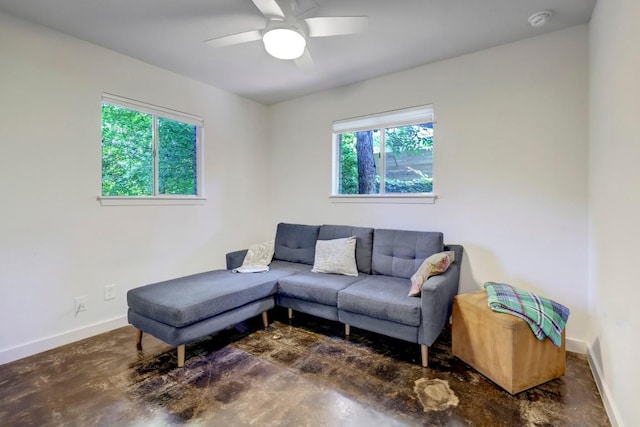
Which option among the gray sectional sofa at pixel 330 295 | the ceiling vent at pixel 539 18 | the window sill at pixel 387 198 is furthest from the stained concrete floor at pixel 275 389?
the ceiling vent at pixel 539 18

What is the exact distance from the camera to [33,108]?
2396 mm

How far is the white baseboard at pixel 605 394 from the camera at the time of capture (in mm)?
1590

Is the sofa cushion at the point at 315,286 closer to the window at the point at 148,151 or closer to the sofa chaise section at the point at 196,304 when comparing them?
the sofa chaise section at the point at 196,304

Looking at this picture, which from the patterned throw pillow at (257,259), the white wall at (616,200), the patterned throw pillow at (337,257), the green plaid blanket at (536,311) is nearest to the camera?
the white wall at (616,200)

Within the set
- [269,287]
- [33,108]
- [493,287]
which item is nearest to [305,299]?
[269,287]

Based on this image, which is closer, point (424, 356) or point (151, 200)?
point (424, 356)

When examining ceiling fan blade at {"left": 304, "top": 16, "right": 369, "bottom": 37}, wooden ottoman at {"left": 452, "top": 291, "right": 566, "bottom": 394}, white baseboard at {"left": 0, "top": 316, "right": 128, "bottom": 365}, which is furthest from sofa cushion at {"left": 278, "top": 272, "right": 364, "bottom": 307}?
ceiling fan blade at {"left": 304, "top": 16, "right": 369, "bottom": 37}

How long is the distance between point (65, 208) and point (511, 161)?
12.3 ft

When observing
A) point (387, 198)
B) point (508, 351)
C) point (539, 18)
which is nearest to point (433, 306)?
point (508, 351)

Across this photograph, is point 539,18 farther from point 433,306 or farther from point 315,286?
point 315,286

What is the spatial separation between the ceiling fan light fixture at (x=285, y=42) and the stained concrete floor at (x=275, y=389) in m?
2.15

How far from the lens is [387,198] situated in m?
3.37

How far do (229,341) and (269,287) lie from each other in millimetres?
549

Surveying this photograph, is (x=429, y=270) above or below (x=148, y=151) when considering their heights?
below
